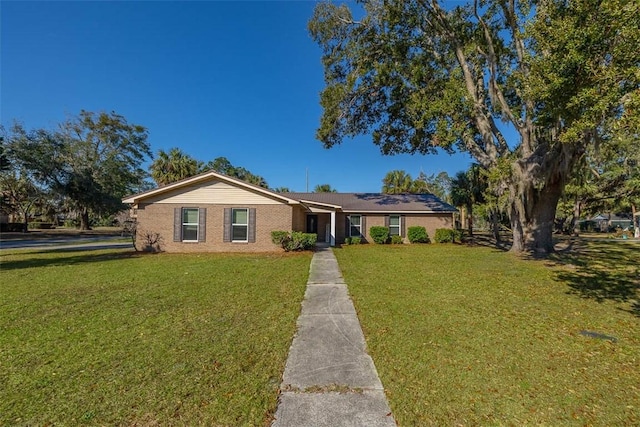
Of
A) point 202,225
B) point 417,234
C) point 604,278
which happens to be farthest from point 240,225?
point 604,278

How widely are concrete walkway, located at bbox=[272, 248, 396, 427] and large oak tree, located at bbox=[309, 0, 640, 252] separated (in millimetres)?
7285

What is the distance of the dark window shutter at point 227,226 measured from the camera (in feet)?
46.9

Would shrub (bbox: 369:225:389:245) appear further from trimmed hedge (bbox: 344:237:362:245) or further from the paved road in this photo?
the paved road

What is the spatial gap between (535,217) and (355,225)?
401 inches

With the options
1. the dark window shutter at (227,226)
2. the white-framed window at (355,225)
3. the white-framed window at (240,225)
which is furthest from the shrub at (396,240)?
the dark window shutter at (227,226)

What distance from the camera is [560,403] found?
279 centimetres

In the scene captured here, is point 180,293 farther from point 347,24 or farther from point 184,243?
point 347,24

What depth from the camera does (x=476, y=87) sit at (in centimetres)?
1336

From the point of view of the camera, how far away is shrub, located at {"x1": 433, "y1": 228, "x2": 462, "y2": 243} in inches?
759

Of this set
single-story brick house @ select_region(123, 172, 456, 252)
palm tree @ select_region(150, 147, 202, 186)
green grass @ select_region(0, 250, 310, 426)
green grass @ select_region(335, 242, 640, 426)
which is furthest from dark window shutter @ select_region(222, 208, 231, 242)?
palm tree @ select_region(150, 147, 202, 186)

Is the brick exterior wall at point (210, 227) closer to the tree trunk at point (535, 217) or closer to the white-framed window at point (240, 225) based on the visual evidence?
the white-framed window at point (240, 225)

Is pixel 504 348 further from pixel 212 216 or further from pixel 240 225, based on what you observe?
pixel 212 216

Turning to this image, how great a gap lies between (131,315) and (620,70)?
11117 mm

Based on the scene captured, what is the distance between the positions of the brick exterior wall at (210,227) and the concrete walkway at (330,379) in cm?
936
